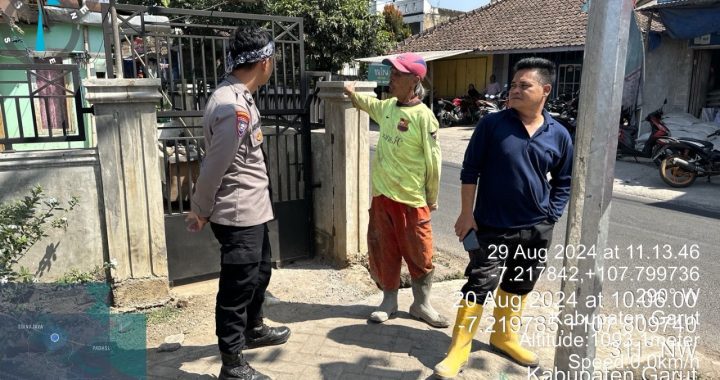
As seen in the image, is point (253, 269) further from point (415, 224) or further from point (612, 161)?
point (612, 161)

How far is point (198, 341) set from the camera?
134 inches

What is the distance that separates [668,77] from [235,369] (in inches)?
488

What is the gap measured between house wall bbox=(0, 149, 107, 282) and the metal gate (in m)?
0.55

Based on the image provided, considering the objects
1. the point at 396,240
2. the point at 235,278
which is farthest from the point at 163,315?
the point at 396,240

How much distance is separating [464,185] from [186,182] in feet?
8.16

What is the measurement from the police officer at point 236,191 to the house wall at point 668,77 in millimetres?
11299

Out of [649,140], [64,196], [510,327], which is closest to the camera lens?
[510,327]

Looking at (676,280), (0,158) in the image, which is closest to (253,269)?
(0,158)

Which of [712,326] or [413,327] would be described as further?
[712,326]

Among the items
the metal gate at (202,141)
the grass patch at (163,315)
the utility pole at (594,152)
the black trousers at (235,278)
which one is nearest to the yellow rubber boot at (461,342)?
the utility pole at (594,152)

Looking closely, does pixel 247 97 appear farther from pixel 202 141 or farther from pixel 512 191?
pixel 202 141

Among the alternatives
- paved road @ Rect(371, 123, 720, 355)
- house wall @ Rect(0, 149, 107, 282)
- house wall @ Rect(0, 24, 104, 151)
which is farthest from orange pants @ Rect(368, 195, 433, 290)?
house wall @ Rect(0, 24, 104, 151)

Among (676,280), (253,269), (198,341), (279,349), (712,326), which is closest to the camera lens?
(253,269)

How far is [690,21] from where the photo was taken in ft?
33.3
